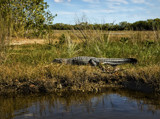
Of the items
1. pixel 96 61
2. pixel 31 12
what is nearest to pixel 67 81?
pixel 96 61

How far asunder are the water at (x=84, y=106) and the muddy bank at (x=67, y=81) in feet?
0.99

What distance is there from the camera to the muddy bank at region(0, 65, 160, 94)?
15.0ft

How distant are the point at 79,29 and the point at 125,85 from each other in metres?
5.29

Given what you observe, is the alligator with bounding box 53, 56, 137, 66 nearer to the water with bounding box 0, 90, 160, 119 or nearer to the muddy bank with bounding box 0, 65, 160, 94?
the muddy bank with bounding box 0, 65, 160, 94

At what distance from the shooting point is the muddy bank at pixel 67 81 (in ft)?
15.0

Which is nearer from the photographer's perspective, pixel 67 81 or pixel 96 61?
pixel 67 81

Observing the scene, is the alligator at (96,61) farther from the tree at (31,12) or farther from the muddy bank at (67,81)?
the tree at (31,12)

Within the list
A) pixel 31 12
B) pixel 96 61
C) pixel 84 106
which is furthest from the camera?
pixel 31 12

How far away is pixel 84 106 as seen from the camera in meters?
3.64

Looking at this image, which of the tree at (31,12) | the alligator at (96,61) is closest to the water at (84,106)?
the alligator at (96,61)

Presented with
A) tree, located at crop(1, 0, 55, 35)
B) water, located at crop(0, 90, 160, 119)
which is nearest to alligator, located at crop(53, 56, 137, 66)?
water, located at crop(0, 90, 160, 119)

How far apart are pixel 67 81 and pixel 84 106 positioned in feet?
4.07

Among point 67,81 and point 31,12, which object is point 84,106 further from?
point 31,12

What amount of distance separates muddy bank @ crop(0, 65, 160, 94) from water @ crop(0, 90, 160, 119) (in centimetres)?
30
